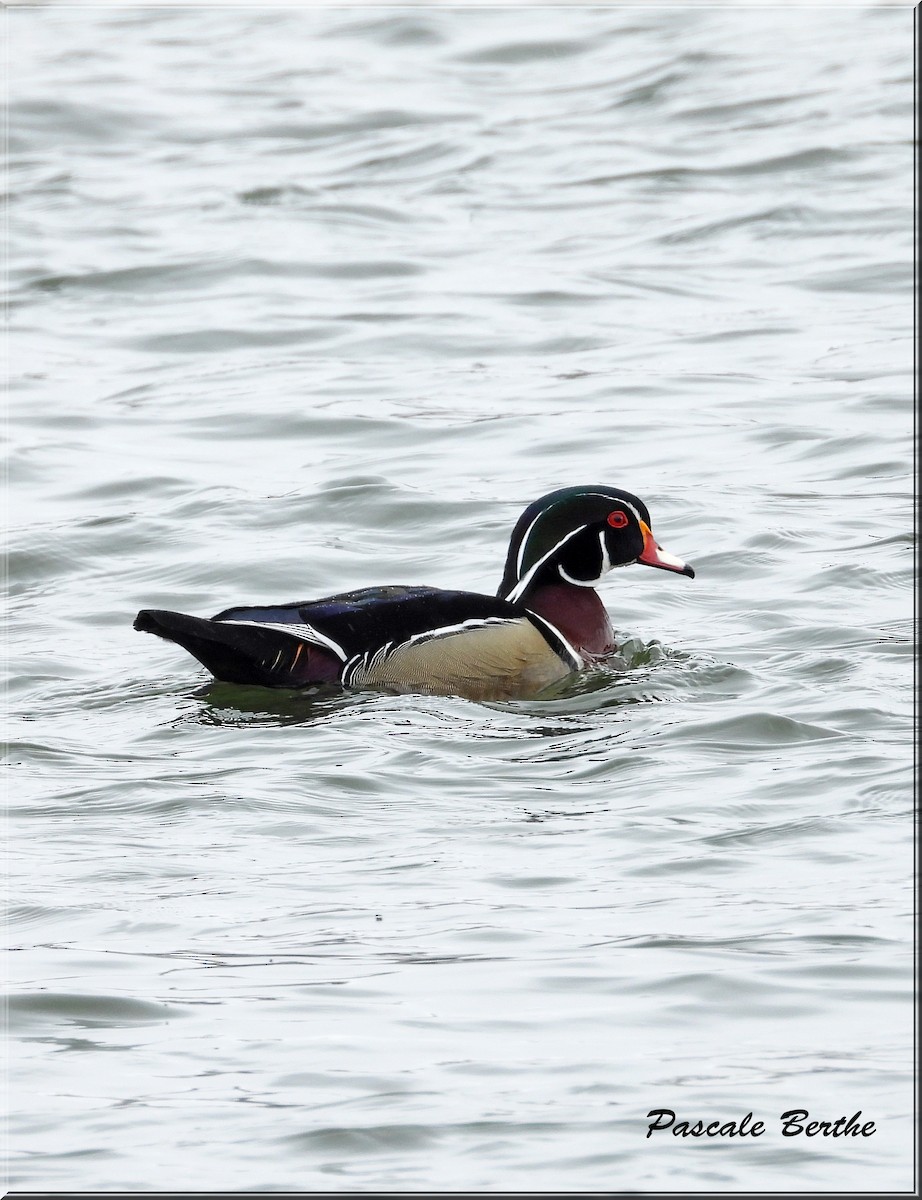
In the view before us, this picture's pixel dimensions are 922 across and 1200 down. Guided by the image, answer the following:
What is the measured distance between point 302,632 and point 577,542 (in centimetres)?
147

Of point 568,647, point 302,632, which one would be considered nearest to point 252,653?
point 302,632

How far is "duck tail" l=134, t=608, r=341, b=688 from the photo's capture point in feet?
28.3

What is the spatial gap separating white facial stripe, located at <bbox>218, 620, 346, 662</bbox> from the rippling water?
0.23 metres

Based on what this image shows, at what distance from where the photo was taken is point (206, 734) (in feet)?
28.0

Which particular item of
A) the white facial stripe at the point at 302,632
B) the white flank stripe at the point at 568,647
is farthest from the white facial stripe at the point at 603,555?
the white facial stripe at the point at 302,632

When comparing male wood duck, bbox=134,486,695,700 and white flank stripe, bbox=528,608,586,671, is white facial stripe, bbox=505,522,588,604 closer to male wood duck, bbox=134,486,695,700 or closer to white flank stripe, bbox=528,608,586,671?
male wood duck, bbox=134,486,695,700

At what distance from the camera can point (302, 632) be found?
877cm

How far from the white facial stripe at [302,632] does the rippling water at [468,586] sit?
0.75ft

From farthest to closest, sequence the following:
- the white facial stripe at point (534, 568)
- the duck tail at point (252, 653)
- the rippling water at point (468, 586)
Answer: the white facial stripe at point (534, 568) → the duck tail at point (252, 653) → the rippling water at point (468, 586)

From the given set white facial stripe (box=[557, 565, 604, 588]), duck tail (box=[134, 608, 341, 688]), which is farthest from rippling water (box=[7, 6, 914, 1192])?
white facial stripe (box=[557, 565, 604, 588])

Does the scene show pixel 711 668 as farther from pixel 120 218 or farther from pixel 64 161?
pixel 64 161

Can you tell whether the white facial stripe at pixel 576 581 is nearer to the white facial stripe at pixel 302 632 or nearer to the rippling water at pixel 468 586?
the rippling water at pixel 468 586

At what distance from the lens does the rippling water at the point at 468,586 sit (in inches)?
211

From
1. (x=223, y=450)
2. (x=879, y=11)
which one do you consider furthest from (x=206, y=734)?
(x=879, y=11)
